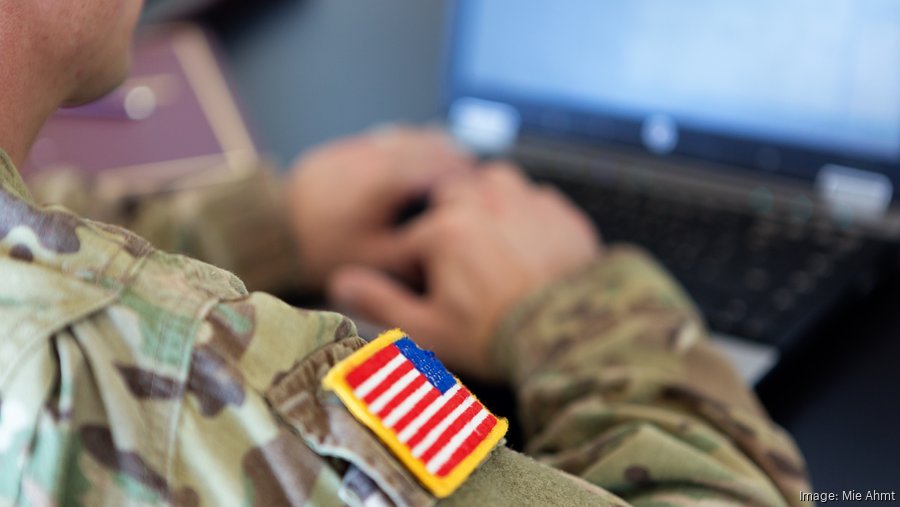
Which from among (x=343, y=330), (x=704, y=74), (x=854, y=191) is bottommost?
(x=854, y=191)

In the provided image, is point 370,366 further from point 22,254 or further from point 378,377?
point 22,254

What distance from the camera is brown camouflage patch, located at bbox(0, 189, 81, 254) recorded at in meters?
0.29

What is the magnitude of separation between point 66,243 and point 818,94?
0.63 meters

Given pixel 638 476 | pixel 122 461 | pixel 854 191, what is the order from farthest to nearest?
pixel 854 191, pixel 638 476, pixel 122 461

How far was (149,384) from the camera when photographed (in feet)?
0.94

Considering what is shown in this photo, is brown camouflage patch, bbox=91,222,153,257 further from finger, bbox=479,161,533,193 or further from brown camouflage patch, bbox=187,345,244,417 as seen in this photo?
finger, bbox=479,161,533,193

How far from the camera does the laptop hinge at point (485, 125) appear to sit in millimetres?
907

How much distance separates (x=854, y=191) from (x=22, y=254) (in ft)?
2.11

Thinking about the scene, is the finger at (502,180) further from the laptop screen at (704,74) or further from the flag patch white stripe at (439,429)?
the flag patch white stripe at (439,429)

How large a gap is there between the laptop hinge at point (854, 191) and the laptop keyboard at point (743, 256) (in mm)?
36

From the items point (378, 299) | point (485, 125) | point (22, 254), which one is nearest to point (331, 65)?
point (485, 125)

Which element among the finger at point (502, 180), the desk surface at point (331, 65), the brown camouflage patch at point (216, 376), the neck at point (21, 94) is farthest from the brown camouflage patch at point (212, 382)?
the desk surface at point (331, 65)

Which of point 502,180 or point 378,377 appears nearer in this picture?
point 378,377

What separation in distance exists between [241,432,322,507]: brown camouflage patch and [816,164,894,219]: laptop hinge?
588mm
